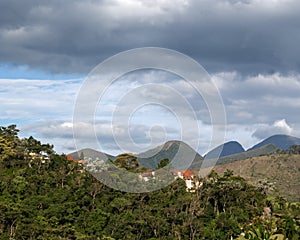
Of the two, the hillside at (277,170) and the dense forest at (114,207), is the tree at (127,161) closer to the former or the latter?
the dense forest at (114,207)

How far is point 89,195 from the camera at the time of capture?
41938 mm

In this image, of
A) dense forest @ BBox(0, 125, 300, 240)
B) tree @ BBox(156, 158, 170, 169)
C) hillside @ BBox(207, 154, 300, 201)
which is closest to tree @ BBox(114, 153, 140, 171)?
tree @ BBox(156, 158, 170, 169)

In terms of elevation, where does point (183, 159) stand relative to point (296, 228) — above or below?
above

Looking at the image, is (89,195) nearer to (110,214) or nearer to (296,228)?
(110,214)

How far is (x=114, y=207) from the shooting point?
133 feet

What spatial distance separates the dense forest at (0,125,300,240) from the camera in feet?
Answer: 120

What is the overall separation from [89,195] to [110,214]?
3.67 m

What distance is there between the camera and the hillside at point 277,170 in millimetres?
85469

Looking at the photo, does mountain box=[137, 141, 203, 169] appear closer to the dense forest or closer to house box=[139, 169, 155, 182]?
house box=[139, 169, 155, 182]

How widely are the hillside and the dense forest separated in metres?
37.3

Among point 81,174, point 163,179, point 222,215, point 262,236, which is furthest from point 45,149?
point 262,236

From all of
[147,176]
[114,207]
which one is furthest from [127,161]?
[114,207]

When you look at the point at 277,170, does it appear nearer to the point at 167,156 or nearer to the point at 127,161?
the point at 167,156

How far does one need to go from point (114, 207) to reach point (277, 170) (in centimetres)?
6240
